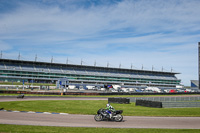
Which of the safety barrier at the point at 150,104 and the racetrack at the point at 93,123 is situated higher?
the safety barrier at the point at 150,104

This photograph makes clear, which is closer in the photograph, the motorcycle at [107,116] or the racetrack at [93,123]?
the racetrack at [93,123]

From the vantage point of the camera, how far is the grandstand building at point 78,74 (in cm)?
11075

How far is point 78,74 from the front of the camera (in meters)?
124

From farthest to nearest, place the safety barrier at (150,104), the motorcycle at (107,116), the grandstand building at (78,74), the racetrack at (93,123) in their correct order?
the grandstand building at (78,74) < the safety barrier at (150,104) < the motorcycle at (107,116) < the racetrack at (93,123)

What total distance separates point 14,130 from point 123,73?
422ft

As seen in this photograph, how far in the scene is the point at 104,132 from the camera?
1365 centimetres

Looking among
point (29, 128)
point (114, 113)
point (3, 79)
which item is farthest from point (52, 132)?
point (3, 79)

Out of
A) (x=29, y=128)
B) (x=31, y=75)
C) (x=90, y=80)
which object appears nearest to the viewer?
(x=29, y=128)

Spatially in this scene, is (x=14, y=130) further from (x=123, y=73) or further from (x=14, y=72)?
(x=123, y=73)

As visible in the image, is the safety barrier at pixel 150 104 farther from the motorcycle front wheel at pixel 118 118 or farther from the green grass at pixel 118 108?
the motorcycle front wheel at pixel 118 118

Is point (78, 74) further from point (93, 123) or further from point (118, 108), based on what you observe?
point (93, 123)

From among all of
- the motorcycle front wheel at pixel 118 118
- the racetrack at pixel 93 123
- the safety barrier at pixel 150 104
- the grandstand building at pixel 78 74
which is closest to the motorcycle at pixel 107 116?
the motorcycle front wheel at pixel 118 118

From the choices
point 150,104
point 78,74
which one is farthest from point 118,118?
point 78,74

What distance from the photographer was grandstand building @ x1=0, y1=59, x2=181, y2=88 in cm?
11075
